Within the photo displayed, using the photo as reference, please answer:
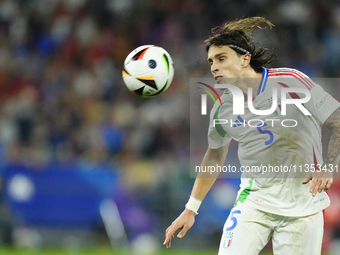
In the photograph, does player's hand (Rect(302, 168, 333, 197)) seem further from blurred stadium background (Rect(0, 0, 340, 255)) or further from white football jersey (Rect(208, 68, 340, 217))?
blurred stadium background (Rect(0, 0, 340, 255))

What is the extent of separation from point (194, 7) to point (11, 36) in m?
4.53

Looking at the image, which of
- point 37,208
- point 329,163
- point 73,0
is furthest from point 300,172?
point 73,0

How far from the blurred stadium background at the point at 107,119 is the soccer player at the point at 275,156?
85cm

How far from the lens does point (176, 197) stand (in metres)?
6.33

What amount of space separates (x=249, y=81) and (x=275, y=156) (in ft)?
1.97

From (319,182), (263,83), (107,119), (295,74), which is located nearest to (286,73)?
(295,74)

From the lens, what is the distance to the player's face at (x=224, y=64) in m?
3.37

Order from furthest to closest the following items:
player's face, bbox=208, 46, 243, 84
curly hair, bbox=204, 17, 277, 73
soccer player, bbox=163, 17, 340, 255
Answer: curly hair, bbox=204, 17, 277, 73, player's face, bbox=208, 46, 243, 84, soccer player, bbox=163, 17, 340, 255

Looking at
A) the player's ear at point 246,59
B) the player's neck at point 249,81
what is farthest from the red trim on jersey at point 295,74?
the player's ear at point 246,59

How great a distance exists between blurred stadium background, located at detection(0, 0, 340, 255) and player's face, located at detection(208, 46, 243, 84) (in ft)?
2.39

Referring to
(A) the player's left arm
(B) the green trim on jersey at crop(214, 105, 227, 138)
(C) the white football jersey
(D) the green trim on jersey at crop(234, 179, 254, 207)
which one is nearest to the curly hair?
(C) the white football jersey

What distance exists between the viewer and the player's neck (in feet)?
10.9

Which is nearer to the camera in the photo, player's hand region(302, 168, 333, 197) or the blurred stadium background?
player's hand region(302, 168, 333, 197)

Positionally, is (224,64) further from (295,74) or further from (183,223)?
(183,223)
